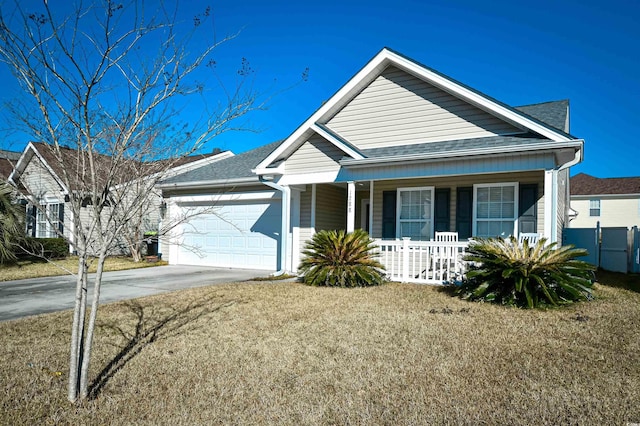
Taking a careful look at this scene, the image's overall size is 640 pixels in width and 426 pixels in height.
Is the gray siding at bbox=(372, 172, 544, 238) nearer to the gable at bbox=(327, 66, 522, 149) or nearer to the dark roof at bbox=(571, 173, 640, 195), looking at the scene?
the gable at bbox=(327, 66, 522, 149)

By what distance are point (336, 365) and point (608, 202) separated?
35.7 meters

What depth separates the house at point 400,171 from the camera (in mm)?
9438

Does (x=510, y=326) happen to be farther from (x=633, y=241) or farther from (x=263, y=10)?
(x=633, y=241)

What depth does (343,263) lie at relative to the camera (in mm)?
9930

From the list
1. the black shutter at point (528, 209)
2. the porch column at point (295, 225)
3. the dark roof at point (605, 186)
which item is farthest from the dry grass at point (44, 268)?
the dark roof at point (605, 186)

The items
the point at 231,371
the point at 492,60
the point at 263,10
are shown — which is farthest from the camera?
the point at 492,60

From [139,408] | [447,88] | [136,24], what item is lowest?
[139,408]

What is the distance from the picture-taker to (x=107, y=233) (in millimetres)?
3898

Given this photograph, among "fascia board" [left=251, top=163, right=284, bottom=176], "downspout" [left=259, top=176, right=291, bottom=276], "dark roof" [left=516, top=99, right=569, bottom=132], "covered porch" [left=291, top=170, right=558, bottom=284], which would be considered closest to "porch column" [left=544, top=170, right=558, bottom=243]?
"covered porch" [left=291, top=170, right=558, bottom=284]

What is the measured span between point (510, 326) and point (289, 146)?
7800 millimetres

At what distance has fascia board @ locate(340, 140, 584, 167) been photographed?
835 centimetres

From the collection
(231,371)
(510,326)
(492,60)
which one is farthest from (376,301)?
(492,60)

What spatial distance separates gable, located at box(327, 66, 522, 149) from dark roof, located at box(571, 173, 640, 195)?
27659 millimetres

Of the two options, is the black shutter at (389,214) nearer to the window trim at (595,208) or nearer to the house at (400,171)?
the house at (400,171)
